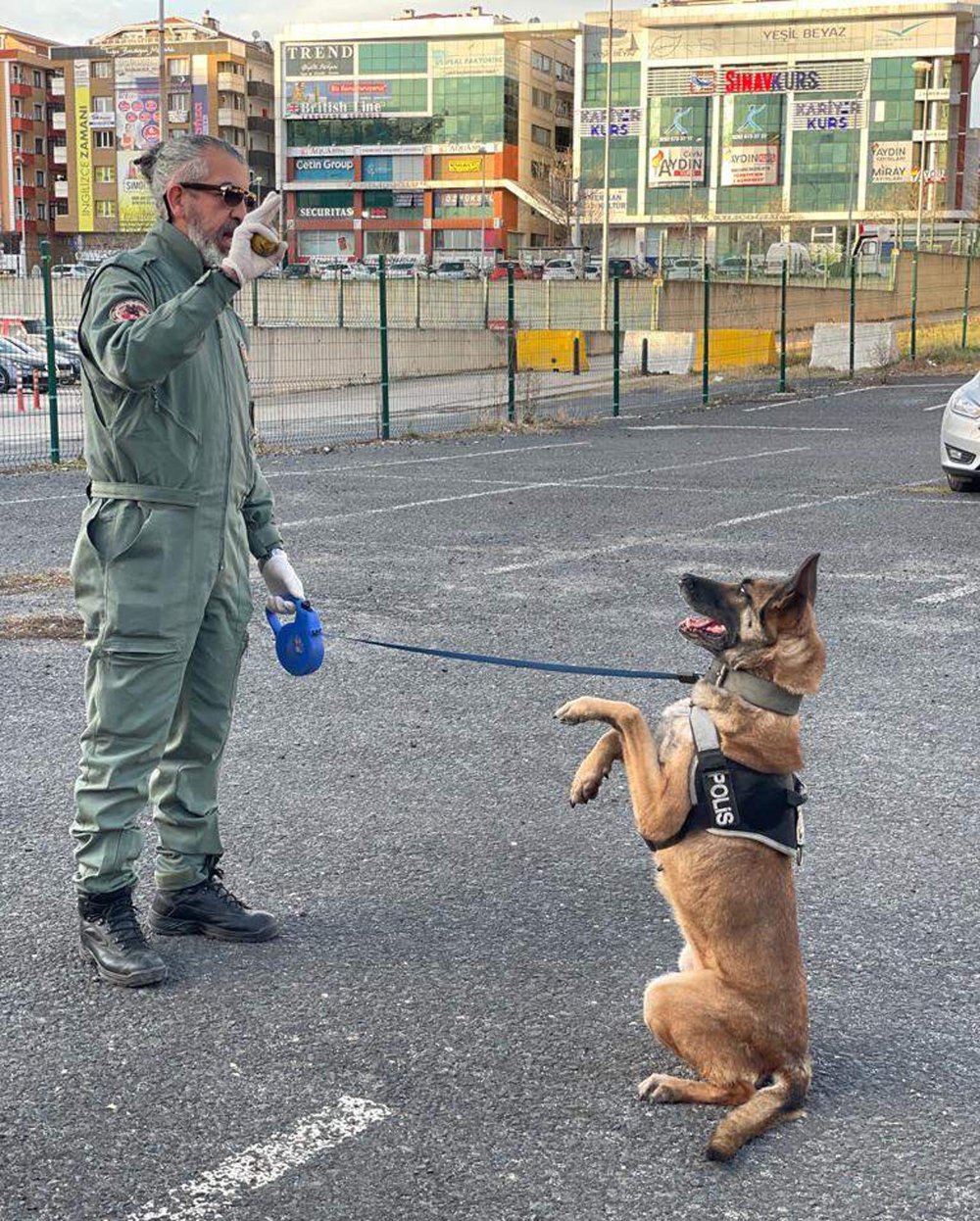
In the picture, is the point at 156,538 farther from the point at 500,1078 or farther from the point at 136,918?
the point at 500,1078

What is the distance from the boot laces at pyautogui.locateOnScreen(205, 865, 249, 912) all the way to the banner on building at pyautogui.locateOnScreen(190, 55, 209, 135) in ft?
403

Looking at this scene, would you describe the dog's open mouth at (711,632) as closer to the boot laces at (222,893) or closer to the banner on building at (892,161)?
the boot laces at (222,893)

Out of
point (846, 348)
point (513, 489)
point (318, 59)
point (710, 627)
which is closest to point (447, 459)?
point (513, 489)

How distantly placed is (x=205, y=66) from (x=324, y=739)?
124 meters

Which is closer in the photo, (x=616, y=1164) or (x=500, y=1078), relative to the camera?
(x=616, y=1164)

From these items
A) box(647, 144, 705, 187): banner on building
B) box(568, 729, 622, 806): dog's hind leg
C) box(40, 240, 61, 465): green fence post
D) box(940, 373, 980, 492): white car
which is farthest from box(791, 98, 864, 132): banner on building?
box(568, 729, 622, 806): dog's hind leg

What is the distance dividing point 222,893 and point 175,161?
1.94 metres

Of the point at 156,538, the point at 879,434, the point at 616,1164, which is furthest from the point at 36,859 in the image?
the point at 879,434

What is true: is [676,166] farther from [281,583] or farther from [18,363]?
[281,583]

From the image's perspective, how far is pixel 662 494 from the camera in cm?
Answer: 1439

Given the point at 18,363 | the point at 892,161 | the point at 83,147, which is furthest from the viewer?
the point at 83,147

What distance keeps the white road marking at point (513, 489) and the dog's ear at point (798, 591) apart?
895 centimetres

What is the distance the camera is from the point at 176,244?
3982mm

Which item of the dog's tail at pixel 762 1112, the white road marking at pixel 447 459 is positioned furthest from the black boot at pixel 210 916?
the white road marking at pixel 447 459
